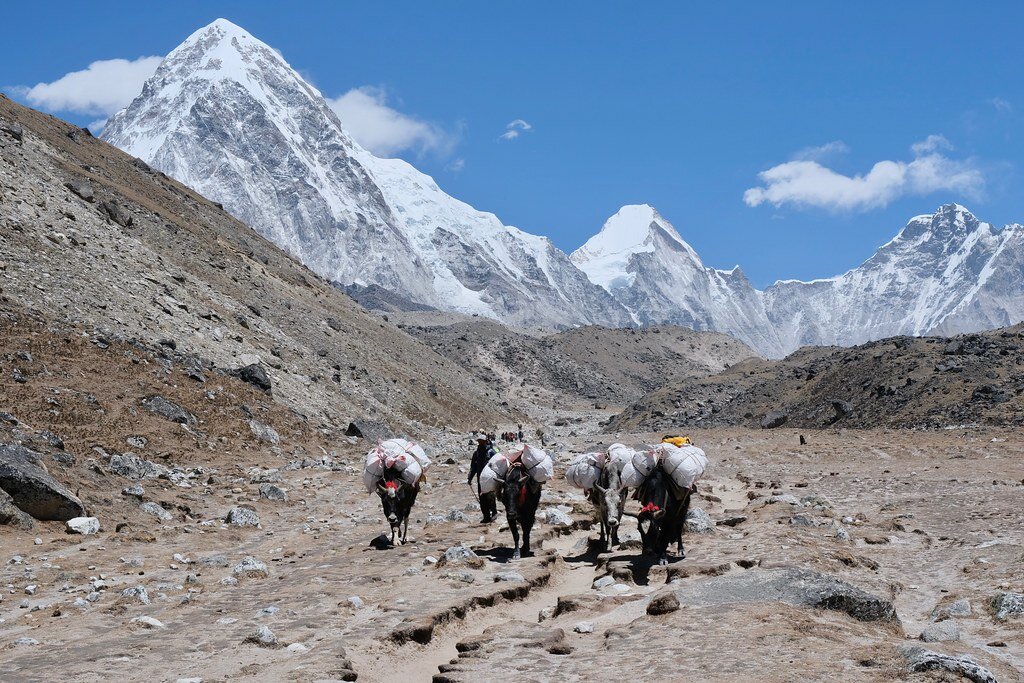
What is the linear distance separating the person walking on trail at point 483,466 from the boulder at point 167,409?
1093 centimetres

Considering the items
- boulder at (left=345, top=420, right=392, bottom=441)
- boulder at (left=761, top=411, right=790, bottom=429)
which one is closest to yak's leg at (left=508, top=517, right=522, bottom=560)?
boulder at (left=345, top=420, right=392, bottom=441)

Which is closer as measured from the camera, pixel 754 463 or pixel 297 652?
pixel 297 652

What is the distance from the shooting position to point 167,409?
2819cm

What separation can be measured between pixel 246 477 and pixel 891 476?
62.5 feet

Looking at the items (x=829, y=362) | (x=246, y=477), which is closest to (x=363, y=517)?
(x=246, y=477)

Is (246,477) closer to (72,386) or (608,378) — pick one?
(72,386)

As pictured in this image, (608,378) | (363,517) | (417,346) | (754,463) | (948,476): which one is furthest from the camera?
(608,378)

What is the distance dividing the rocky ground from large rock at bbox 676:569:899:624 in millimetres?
28

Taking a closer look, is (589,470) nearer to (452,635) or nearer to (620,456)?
(620,456)

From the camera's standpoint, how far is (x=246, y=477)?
25.9 meters

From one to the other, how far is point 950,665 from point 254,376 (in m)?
32.4

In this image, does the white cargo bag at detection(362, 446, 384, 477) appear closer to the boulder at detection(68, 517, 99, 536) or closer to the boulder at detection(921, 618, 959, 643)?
the boulder at detection(68, 517, 99, 536)

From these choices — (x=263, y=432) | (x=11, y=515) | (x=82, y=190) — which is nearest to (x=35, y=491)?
(x=11, y=515)

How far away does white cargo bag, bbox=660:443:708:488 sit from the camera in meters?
14.9
